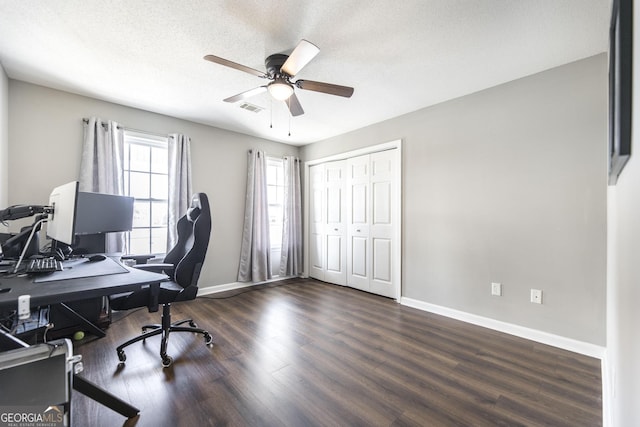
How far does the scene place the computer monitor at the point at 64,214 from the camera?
1432mm

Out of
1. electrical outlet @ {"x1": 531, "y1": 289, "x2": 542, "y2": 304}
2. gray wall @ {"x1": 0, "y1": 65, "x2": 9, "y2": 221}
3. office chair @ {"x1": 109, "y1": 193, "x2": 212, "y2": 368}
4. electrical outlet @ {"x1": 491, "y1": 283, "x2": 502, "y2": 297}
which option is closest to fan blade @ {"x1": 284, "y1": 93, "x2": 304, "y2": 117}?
office chair @ {"x1": 109, "y1": 193, "x2": 212, "y2": 368}

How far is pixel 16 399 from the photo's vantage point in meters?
0.92

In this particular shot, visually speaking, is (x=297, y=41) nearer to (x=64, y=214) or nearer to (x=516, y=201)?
(x=64, y=214)

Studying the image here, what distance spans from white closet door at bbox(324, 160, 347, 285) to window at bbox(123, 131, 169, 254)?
2.45 metres

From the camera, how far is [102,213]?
254 centimetres

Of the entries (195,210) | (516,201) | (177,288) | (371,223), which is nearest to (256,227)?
(371,223)

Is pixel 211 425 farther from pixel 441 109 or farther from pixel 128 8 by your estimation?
pixel 441 109

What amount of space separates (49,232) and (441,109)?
373 cm

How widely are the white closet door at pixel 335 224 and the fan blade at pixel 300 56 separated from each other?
94.8 inches

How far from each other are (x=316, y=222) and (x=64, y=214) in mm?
3577

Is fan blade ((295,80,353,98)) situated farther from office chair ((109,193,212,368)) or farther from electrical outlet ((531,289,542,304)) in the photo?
electrical outlet ((531,289,542,304))

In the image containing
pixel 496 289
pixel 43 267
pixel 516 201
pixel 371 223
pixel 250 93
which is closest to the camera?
pixel 43 267

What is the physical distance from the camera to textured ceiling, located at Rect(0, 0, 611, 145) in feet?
5.61

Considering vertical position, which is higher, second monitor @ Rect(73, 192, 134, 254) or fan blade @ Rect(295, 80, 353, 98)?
fan blade @ Rect(295, 80, 353, 98)
